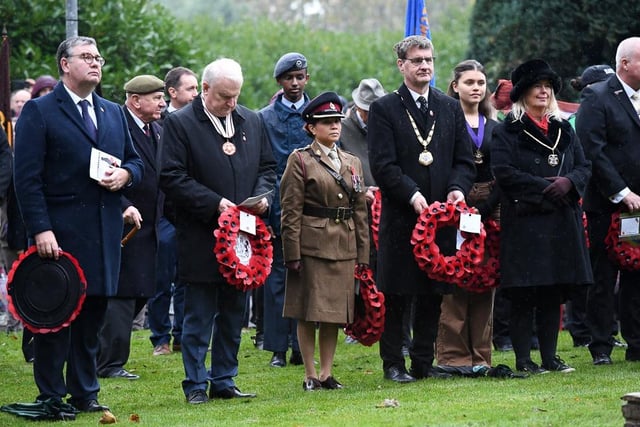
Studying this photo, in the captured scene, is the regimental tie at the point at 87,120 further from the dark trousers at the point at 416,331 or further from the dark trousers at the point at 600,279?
the dark trousers at the point at 600,279

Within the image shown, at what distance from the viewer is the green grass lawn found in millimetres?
8953

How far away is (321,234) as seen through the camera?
10789 millimetres

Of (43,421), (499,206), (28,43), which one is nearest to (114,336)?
(43,421)

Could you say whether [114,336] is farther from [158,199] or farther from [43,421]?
[43,421]

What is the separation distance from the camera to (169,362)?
13.2 meters

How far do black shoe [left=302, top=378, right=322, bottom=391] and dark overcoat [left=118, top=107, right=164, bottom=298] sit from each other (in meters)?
1.77

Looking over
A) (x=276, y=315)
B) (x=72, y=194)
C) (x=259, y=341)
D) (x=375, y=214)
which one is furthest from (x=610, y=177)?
(x=72, y=194)

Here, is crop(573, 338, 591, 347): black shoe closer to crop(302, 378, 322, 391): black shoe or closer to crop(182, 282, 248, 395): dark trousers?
crop(302, 378, 322, 391): black shoe

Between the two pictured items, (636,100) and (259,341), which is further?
(259,341)

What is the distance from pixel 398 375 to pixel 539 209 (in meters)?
1.65

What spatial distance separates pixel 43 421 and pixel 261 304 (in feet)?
16.4

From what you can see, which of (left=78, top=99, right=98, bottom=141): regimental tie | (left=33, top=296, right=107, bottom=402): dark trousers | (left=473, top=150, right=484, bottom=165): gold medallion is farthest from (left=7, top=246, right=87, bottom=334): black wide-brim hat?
(left=473, top=150, right=484, bottom=165): gold medallion

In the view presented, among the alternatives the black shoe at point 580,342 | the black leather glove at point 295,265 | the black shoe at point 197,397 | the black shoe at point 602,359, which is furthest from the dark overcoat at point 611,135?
the black shoe at point 197,397

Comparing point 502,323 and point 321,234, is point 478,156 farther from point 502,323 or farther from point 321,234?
point 502,323
